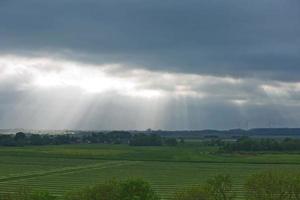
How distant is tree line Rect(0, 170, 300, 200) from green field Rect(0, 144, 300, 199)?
15.9 m

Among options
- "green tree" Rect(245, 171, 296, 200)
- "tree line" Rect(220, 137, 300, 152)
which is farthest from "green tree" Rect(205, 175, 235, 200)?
"tree line" Rect(220, 137, 300, 152)

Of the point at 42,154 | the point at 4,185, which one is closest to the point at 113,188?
the point at 4,185

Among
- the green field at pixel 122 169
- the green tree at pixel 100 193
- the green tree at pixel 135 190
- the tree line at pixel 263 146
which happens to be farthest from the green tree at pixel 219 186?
the tree line at pixel 263 146

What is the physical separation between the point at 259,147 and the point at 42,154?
196 feet

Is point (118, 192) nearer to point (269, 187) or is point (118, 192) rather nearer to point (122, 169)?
point (269, 187)

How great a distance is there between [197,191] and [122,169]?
53571 mm

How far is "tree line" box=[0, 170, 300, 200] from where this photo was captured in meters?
40.9

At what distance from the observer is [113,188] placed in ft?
136

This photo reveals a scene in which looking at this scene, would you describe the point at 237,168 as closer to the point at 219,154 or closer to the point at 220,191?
the point at 219,154

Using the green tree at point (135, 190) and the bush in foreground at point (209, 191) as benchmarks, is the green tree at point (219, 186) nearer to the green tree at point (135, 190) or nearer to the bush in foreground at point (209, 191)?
the bush in foreground at point (209, 191)

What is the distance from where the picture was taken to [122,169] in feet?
313

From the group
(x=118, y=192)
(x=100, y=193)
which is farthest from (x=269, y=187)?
(x=100, y=193)

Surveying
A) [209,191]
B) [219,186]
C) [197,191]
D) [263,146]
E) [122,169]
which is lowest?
[122,169]

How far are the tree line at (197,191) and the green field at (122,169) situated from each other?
52.3 feet
